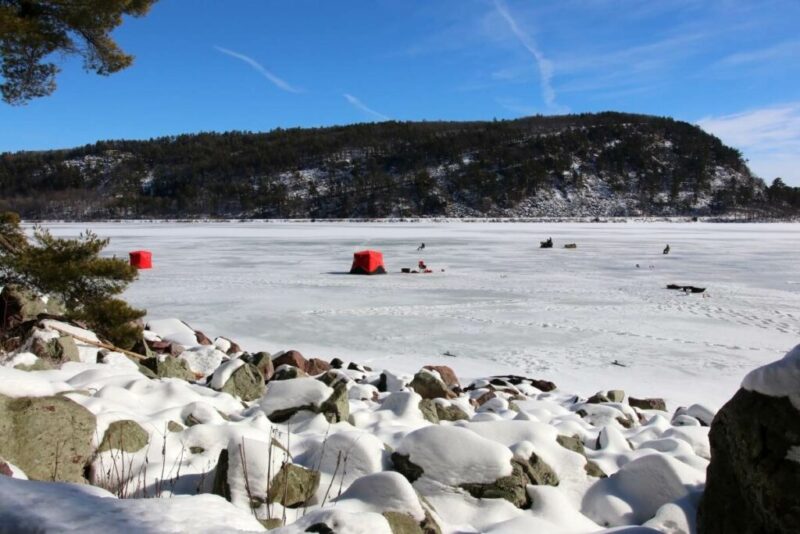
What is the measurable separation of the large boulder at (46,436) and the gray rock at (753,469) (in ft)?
10.1

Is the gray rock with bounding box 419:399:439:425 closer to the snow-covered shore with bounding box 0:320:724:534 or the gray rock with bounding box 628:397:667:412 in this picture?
the snow-covered shore with bounding box 0:320:724:534

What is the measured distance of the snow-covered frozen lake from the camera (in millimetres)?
8969

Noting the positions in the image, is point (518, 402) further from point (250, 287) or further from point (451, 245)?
point (451, 245)

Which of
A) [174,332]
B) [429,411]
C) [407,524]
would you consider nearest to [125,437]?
[407,524]

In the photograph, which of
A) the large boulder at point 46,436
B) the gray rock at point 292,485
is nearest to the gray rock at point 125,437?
the large boulder at point 46,436

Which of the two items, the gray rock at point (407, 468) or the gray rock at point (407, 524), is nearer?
the gray rock at point (407, 524)

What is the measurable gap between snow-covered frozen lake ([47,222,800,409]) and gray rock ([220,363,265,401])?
3.24 metres

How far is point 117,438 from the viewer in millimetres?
3557

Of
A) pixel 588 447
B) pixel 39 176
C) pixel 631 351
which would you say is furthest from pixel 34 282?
pixel 39 176

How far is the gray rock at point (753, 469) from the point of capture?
241cm

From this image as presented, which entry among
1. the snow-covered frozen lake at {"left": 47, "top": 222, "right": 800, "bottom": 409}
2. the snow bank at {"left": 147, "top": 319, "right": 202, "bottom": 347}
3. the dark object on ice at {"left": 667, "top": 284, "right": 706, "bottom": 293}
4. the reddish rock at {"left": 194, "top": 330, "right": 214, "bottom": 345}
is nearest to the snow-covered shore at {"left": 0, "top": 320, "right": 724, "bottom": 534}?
the snow-covered frozen lake at {"left": 47, "top": 222, "right": 800, "bottom": 409}

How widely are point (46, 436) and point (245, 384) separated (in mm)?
2600

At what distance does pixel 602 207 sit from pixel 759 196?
32.0 meters

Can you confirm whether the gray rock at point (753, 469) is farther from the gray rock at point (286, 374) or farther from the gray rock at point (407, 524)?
the gray rock at point (286, 374)
